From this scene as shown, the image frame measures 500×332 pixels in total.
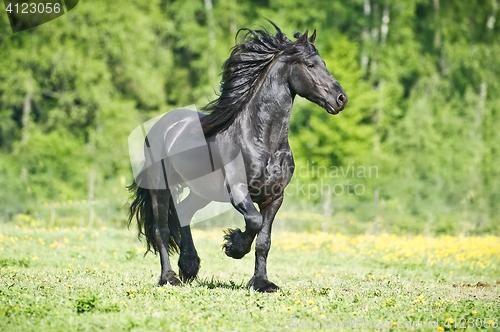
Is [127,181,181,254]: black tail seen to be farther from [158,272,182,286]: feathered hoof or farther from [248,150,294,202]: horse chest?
[248,150,294,202]: horse chest

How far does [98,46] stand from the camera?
34688mm

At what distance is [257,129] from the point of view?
872 centimetres

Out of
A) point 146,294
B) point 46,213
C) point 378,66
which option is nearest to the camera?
A: point 146,294

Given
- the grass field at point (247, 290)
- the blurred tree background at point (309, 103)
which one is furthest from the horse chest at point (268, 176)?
the blurred tree background at point (309, 103)

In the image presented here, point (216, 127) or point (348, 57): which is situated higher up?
point (348, 57)

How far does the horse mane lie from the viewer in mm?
8969

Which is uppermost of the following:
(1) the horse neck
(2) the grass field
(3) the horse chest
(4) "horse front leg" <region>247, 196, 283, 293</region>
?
(1) the horse neck

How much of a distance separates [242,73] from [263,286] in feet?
8.87

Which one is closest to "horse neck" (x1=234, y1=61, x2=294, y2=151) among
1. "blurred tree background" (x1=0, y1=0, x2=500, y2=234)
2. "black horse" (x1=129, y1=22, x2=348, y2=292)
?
"black horse" (x1=129, y1=22, x2=348, y2=292)

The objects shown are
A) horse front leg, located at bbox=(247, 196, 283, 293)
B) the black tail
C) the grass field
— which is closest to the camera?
the grass field

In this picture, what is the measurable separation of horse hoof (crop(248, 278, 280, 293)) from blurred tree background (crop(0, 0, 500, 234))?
1515 centimetres

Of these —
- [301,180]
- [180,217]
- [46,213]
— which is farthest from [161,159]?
[301,180]

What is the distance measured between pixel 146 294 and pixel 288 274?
12.9ft

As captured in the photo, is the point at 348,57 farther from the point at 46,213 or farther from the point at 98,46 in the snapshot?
the point at 46,213
